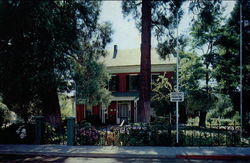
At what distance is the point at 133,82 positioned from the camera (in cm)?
2569

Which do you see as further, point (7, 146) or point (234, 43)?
point (234, 43)

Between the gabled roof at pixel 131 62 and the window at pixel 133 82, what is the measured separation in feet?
2.24

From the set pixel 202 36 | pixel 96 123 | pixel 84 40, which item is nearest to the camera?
pixel 84 40

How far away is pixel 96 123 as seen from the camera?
23.5 meters

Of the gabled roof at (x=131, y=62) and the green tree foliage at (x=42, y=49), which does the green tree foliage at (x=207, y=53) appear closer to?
the gabled roof at (x=131, y=62)

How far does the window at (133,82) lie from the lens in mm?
25575

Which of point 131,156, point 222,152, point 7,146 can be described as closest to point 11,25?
point 7,146

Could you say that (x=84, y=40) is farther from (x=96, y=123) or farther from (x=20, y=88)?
(x=96, y=123)

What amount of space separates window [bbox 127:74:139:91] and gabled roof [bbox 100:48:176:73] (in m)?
0.68

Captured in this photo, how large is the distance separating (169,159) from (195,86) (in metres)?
11.0

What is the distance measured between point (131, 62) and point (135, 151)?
17.4 m

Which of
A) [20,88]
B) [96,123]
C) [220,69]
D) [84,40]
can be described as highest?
[84,40]

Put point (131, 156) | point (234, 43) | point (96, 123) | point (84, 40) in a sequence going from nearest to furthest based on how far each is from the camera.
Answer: point (131, 156) < point (84, 40) < point (234, 43) < point (96, 123)

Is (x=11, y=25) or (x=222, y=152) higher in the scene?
(x=11, y=25)
